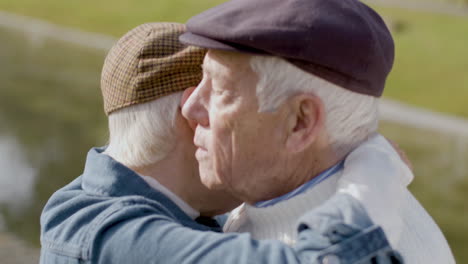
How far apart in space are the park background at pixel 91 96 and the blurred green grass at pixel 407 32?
23 mm

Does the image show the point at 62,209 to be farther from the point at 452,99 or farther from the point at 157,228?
the point at 452,99

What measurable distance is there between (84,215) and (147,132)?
0.34m

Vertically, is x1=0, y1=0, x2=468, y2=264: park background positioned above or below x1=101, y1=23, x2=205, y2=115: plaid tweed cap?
below

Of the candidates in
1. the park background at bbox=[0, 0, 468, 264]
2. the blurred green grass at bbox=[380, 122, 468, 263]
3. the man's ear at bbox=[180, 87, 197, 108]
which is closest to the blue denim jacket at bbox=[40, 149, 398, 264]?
the man's ear at bbox=[180, 87, 197, 108]

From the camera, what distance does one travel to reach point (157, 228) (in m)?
1.80

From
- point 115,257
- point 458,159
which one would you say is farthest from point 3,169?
point 115,257

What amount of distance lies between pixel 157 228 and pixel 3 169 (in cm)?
874

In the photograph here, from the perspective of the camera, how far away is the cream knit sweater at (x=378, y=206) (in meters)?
1.72

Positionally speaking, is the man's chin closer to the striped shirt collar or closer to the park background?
the striped shirt collar

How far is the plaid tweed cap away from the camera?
7.00 feet

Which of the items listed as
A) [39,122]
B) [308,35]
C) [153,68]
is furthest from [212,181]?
[39,122]

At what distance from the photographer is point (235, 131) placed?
1868 millimetres

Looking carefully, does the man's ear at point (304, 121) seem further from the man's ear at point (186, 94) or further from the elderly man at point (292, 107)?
the man's ear at point (186, 94)

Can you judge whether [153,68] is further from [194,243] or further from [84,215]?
[194,243]
